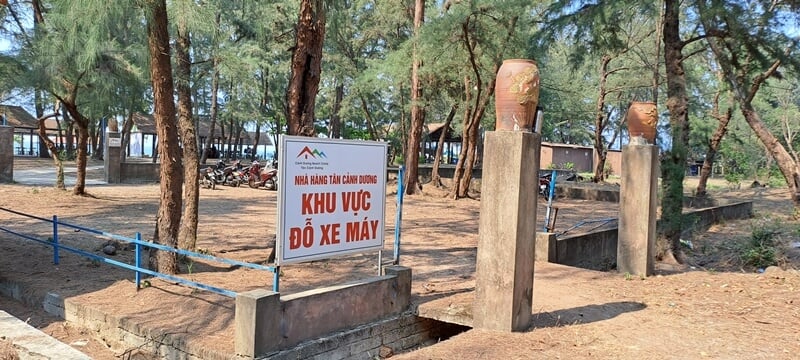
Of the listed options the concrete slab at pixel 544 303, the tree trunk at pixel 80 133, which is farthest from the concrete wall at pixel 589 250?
the tree trunk at pixel 80 133

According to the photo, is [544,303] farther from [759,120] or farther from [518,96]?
[759,120]

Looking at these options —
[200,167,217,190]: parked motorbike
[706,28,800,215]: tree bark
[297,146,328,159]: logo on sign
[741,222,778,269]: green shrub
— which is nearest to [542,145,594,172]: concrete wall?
[706,28,800,215]: tree bark

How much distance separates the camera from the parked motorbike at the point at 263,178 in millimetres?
19859

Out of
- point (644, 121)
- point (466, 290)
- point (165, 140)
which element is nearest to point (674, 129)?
point (644, 121)

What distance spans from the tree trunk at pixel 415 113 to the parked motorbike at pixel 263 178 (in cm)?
453

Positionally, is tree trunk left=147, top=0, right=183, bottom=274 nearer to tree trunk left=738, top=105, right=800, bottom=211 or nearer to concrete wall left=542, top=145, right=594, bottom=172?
tree trunk left=738, top=105, right=800, bottom=211

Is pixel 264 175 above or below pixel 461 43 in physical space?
below

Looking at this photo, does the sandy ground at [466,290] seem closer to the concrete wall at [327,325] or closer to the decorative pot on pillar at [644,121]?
the concrete wall at [327,325]

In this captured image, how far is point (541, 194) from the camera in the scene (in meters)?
20.2

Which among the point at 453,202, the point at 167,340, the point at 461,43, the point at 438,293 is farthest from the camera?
the point at 453,202

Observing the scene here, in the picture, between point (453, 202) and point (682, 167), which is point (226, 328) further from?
point (453, 202)

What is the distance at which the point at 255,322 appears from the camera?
4.35 meters

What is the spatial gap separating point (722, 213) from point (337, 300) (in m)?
13.7

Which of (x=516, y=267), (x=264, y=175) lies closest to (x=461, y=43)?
(x=264, y=175)
